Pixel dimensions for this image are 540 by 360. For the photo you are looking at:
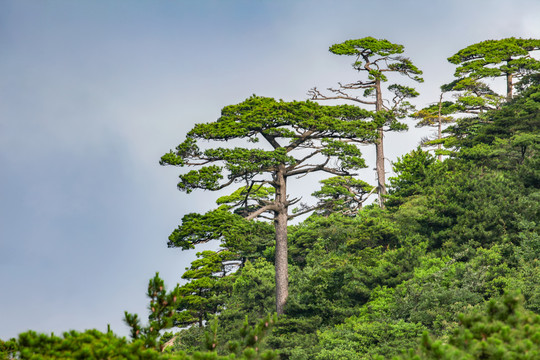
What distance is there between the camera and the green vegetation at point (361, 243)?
539 inches

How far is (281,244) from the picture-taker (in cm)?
1928

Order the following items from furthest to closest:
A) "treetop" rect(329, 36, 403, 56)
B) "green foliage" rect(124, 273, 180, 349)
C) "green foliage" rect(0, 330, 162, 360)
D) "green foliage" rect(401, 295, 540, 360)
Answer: "treetop" rect(329, 36, 403, 56)
"green foliage" rect(124, 273, 180, 349)
"green foliage" rect(0, 330, 162, 360)
"green foliage" rect(401, 295, 540, 360)

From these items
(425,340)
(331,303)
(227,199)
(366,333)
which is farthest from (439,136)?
(425,340)

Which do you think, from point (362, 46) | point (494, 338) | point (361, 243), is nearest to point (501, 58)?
point (362, 46)

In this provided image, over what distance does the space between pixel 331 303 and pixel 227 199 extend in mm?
12275

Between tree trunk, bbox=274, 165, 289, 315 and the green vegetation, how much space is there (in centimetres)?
5

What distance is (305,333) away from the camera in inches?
647

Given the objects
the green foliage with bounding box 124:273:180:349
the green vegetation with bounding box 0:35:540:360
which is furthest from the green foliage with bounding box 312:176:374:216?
the green foliage with bounding box 124:273:180:349

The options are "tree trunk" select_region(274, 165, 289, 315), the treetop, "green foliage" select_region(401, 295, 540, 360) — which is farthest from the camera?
the treetop

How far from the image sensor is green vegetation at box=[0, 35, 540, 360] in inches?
539

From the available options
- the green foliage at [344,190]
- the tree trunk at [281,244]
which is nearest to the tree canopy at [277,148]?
the tree trunk at [281,244]

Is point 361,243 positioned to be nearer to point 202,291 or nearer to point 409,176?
point 409,176

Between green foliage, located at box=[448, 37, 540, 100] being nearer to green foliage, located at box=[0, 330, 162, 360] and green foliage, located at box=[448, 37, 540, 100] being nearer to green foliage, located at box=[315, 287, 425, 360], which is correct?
green foliage, located at box=[315, 287, 425, 360]

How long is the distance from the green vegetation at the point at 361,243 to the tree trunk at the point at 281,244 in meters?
0.05
